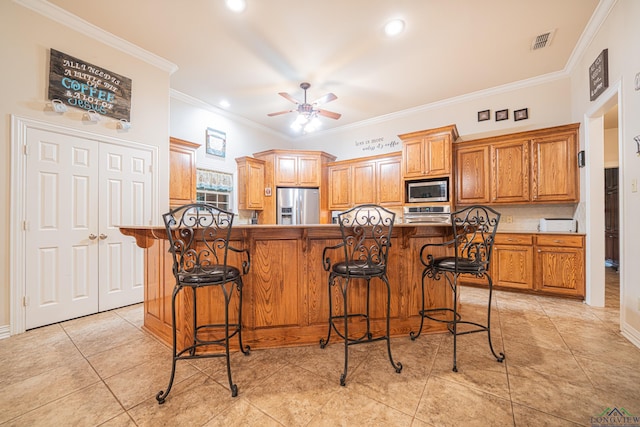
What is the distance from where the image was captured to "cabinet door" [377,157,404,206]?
5.09m

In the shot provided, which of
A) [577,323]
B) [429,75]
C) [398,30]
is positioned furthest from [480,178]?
[398,30]

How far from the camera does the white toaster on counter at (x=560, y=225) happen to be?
3.61 meters

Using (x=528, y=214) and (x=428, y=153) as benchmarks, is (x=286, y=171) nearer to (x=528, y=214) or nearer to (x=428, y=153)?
(x=428, y=153)

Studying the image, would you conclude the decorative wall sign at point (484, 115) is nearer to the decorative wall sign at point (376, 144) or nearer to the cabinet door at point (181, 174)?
the decorative wall sign at point (376, 144)

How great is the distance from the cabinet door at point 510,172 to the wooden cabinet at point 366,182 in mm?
1544

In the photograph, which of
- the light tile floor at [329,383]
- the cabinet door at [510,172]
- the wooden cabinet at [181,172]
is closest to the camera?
the light tile floor at [329,383]

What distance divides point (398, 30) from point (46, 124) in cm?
397

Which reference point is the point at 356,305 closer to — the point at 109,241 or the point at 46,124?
the point at 109,241

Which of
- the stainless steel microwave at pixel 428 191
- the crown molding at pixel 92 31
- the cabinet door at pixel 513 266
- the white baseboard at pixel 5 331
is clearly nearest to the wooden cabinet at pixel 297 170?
the stainless steel microwave at pixel 428 191

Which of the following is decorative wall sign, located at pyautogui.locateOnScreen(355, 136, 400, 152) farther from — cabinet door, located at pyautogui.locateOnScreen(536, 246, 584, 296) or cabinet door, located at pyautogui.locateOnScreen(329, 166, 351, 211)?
cabinet door, located at pyautogui.locateOnScreen(536, 246, 584, 296)

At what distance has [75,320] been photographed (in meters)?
2.79

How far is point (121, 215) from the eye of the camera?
3213mm

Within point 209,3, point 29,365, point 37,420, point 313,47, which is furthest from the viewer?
point 313,47

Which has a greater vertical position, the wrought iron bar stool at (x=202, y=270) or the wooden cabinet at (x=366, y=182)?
the wooden cabinet at (x=366, y=182)
